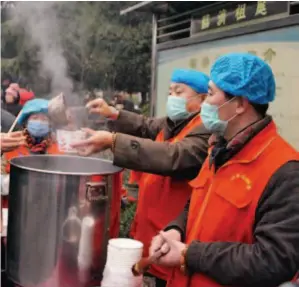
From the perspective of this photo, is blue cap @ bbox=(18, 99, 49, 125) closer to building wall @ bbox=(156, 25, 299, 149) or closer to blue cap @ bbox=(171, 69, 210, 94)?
blue cap @ bbox=(171, 69, 210, 94)

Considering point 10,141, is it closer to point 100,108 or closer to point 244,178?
point 100,108

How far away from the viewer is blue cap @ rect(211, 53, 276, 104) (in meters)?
1.78

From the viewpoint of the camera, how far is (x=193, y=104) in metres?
2.82

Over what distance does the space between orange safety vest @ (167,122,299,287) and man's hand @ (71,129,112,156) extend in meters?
0.66

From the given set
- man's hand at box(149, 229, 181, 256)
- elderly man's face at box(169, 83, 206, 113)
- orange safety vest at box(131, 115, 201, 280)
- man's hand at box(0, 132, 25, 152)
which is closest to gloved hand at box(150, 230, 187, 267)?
man's hand at box(149, 229, 181, 256)

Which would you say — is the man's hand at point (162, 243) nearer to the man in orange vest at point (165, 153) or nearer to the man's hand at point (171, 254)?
the man's hand at point (171, 254)

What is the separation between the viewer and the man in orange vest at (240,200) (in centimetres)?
158

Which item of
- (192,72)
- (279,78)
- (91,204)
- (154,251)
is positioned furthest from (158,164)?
(279,78)

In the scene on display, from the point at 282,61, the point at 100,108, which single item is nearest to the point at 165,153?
the point at 100,108

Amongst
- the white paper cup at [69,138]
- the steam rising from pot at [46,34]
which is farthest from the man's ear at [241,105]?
the steam rising from pot at [46,34]

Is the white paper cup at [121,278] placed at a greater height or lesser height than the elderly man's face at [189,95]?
lesser

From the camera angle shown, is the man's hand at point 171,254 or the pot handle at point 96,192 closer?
the man's hand at point 171,254

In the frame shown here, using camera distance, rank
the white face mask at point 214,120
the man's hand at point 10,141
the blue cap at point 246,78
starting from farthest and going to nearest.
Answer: the man's hand at point 10,141 → the white face mask at point 214,120 → the blue cap at point 246,78

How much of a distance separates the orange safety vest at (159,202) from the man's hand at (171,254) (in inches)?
32.0
